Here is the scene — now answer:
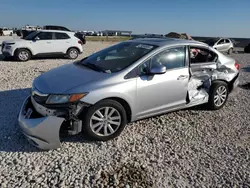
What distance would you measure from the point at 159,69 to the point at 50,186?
235cm

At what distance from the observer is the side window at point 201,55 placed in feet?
16.0

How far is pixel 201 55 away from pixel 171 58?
954 millimetres

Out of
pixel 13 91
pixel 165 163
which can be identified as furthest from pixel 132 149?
pixel 13 91

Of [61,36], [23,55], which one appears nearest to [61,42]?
[61,36]

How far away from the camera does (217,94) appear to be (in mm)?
5336

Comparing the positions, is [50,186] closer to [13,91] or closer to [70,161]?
[70,161]

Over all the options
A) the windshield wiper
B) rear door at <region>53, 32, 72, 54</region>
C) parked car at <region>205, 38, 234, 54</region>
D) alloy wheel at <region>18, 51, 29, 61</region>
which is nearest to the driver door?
the windshield wiper

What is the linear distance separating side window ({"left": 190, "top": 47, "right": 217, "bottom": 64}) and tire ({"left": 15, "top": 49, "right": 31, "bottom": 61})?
9321mm

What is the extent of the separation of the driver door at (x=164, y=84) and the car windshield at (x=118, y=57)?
26 cm

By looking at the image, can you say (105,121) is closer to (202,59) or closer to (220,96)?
(202,59)

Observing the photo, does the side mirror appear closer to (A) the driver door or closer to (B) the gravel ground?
(A) the driver door

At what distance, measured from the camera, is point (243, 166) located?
3410mm

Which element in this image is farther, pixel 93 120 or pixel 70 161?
pixel 93 120

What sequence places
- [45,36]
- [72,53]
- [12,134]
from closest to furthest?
[12,134] < [45,36] < [72,53]
